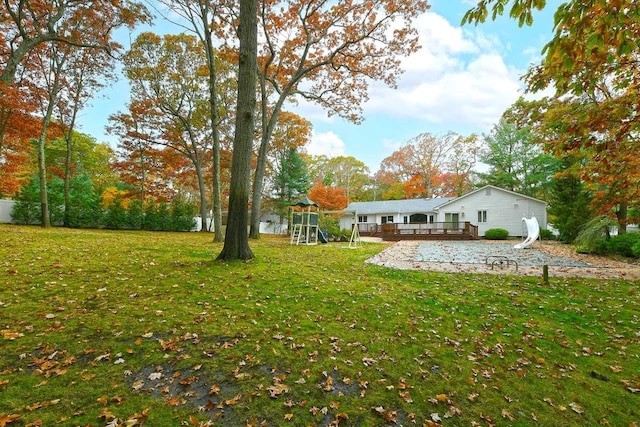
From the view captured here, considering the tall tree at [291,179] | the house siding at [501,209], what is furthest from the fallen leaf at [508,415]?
the tall tree at [291,179]

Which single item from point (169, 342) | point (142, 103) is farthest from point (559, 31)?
point (142, 103)

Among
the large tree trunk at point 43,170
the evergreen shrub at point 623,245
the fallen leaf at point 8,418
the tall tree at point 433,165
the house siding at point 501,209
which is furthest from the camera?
the tall tree at point 433,165

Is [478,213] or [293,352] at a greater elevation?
[478,213]

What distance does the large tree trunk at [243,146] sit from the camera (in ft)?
21.2

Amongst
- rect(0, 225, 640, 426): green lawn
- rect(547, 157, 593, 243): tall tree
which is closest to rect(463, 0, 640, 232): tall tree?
rect(0, 225, 640, 426): green lawn

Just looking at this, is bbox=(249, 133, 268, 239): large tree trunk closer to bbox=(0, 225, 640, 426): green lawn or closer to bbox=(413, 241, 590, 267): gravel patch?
bbox=(413, 241, 590, 267): gravel patch

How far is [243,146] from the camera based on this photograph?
6.64 m

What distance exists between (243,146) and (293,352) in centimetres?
497

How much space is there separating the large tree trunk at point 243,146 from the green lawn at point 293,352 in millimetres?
1263

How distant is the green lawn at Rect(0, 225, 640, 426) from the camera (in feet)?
7.07

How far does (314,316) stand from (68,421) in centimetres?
261

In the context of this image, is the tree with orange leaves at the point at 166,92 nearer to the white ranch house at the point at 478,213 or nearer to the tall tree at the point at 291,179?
the tall tree at the point at 291,179

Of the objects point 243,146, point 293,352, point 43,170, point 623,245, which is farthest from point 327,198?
point 293,352

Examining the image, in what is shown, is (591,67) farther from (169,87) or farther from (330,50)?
(169,87)
